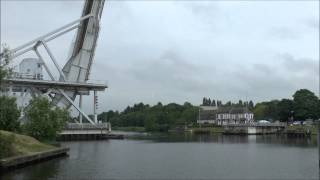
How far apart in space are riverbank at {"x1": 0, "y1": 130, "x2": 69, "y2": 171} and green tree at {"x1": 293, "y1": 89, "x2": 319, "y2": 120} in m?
83.3

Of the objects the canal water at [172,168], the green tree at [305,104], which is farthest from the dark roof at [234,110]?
the canal water at [172,168]

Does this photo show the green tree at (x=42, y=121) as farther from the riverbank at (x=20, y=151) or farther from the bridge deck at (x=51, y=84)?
the bridge deck at (x=51, y=84)

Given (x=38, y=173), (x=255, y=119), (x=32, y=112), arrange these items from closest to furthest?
(x=38, y=173) → (x=32, y=112) → (x=255, y=119)

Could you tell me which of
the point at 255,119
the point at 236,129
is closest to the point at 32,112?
the point at 236,129

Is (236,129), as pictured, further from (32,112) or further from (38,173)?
(38,173)

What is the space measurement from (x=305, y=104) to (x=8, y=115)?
86032 mm

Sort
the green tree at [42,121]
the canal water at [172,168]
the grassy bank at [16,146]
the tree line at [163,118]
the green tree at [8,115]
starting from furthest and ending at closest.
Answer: the tree line at [163,118]
the green tree at [42,121]
the green tree at [8,115]
the grassy bank at [16,146]
the canal water at [172,168]

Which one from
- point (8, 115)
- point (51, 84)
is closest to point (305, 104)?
point (51, 84)

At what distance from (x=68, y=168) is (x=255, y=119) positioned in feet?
401

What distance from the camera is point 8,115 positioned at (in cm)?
4244

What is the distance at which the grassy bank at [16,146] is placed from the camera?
1249 inches

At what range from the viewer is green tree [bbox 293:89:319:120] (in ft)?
374

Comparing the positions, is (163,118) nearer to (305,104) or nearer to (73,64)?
(305,104)

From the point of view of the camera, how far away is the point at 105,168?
115 feet
